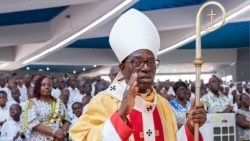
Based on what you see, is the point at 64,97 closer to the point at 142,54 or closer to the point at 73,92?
the point at 73,92

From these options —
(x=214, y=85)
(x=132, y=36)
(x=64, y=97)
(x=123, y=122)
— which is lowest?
(x=123, y=122)

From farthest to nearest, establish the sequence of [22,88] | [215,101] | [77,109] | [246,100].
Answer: [22,88]
[77,109]
[246,100]
[215,101]

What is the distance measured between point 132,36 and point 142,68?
234 millimetres

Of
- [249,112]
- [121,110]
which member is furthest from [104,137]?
[249,112]

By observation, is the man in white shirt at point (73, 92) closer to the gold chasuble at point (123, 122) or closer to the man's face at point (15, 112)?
the man's face at point (15, 112)

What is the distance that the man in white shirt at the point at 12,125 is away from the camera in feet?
23.4

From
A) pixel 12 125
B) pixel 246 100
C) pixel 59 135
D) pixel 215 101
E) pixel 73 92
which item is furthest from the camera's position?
pixel 73 92

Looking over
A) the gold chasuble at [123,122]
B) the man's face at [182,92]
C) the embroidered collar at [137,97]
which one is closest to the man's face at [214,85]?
the man's face at [182,92]

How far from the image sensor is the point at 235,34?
60.8 feet

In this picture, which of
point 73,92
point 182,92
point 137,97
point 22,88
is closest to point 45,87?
point 182,92

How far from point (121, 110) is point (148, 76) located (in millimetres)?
246

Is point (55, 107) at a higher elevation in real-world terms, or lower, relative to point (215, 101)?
lower

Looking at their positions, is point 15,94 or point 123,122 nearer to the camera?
point 123,122

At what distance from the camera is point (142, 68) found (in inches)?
99.4
